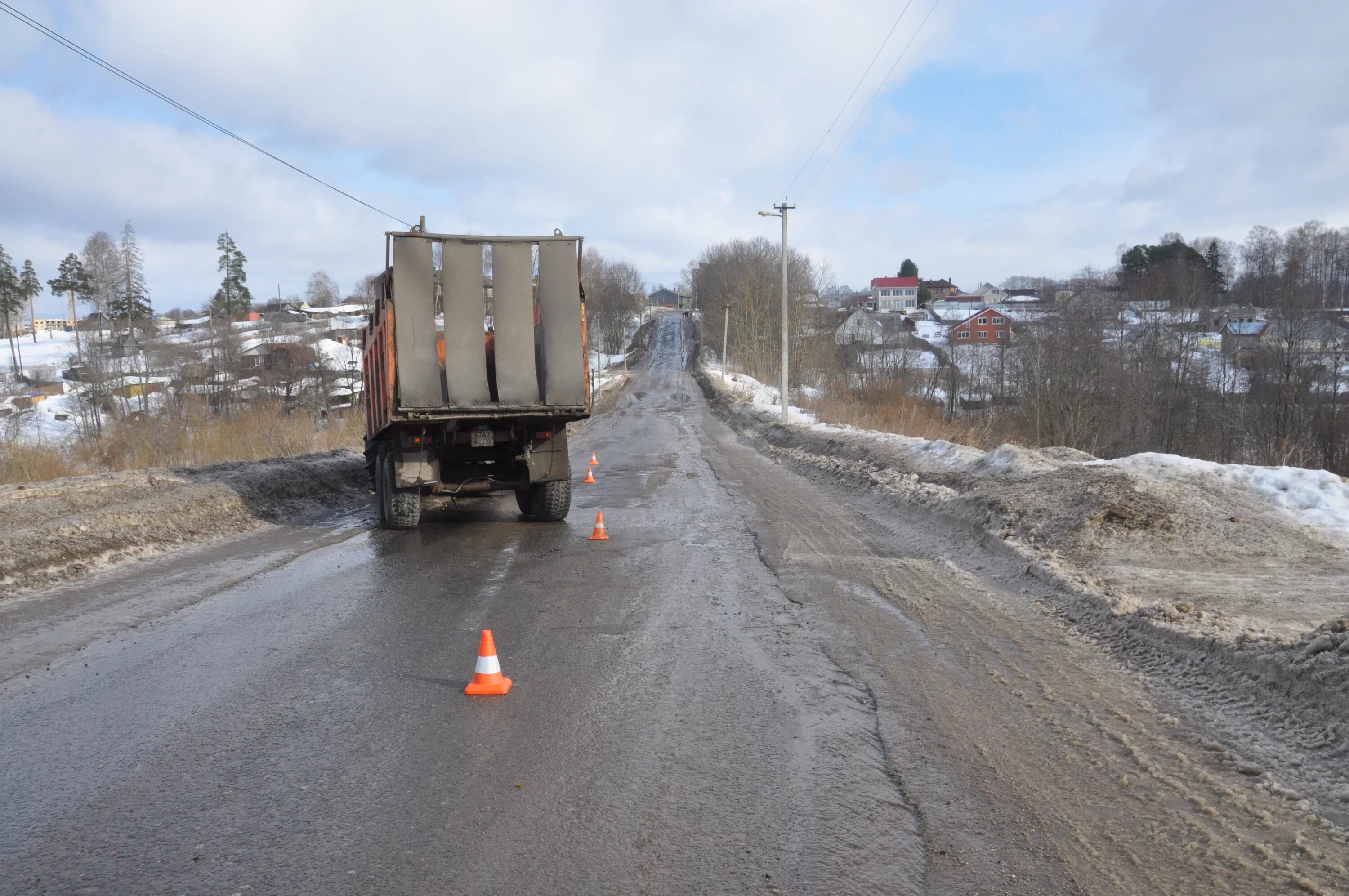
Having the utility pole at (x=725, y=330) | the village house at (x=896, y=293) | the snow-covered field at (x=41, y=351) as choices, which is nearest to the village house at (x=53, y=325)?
the snow-covered field at (x=41, y=351)

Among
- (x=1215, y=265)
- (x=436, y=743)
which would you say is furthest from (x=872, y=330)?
(x=436, y=743)

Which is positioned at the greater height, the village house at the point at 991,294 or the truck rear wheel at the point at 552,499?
the village house at the point at 991,294

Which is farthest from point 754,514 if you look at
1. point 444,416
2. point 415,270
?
point 415,270

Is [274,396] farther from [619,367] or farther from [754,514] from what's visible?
[619,367]

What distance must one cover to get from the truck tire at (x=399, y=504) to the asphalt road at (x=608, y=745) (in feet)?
8.77

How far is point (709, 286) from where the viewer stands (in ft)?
323

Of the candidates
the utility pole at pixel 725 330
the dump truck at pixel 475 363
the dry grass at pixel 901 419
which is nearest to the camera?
the dump truck at pixel 475 363

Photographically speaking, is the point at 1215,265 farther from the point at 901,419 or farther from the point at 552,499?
the point at 552,499

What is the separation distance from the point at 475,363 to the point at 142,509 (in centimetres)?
467

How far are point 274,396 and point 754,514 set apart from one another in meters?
29.7

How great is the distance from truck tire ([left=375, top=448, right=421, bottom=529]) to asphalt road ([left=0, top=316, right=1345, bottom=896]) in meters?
2.67

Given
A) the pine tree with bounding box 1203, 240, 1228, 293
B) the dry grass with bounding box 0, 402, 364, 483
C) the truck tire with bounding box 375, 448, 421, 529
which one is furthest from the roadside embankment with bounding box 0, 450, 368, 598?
the pine tree with bounding box 1203, 240, 1228, 293

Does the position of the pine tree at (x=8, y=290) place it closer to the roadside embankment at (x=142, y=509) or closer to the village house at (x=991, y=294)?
the roadside embankment at (x=142, y=509)

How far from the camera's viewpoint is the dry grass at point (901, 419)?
22.9 m
